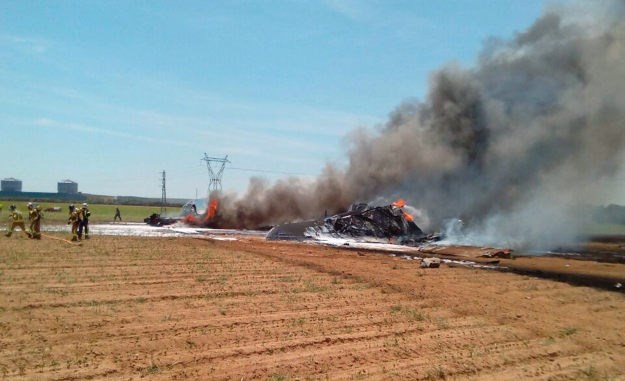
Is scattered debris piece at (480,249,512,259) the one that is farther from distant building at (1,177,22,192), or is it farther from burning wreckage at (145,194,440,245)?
distant building at (1,177,22,192)

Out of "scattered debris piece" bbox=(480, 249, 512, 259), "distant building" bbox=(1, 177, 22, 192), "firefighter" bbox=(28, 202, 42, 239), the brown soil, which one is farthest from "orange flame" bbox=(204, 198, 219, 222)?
"distant building" bbox=(1, 177, 22, 192)

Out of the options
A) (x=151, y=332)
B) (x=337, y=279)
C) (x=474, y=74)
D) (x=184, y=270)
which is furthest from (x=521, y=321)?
(x=474, y=74)

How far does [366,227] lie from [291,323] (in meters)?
25.0

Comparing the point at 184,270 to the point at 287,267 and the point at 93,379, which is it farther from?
the point at 93,379

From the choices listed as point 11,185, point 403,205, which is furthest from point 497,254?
point 11,185

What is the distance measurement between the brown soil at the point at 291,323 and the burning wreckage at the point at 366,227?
1575 centimetres

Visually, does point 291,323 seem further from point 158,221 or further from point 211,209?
point 158,221

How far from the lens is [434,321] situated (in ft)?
34.0

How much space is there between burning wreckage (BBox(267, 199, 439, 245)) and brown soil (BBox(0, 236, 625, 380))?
15747 millimetres

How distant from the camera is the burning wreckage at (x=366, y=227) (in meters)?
33.5

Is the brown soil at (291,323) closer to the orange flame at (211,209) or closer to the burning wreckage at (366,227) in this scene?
the burning wreckage at (366,227)

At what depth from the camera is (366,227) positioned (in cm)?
3438

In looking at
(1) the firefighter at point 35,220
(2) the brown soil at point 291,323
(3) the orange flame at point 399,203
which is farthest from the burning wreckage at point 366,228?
(2) the brown soil at point 291,323

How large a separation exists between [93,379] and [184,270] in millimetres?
9593
